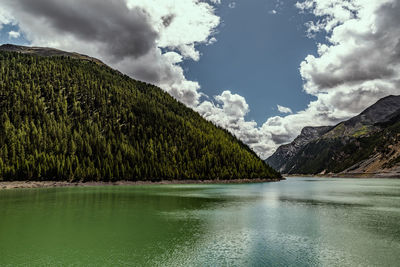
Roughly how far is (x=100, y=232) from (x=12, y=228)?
38.8ft

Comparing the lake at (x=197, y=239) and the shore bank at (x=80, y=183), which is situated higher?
the shore bank at (x=80, y=183)

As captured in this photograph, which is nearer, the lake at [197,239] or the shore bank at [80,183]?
the lake at [197,239]

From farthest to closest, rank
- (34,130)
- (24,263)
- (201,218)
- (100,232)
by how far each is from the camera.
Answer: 1. (34,130)
2. (201,218)
3. (100,232)
4. (24,263)

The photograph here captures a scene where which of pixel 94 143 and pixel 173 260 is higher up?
pixel 94 143

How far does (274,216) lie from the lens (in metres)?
46.2

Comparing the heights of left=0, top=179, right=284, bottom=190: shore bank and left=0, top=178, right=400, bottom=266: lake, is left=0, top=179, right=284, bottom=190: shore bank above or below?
above

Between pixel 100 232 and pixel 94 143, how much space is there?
→ 16925 cm

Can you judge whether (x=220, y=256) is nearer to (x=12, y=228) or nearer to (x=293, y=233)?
(x=293, y=233)

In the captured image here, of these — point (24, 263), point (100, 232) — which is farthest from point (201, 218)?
point (24, 263)

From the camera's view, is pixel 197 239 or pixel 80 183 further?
pixel 80 183

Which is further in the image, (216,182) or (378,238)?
(216,182)

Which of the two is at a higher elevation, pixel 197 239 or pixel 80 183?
pixel 80 183

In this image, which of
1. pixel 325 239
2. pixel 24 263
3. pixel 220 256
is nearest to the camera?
pixel 24 263

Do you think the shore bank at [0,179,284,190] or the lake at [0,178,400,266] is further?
the shore bank at [0,179,284,190]
